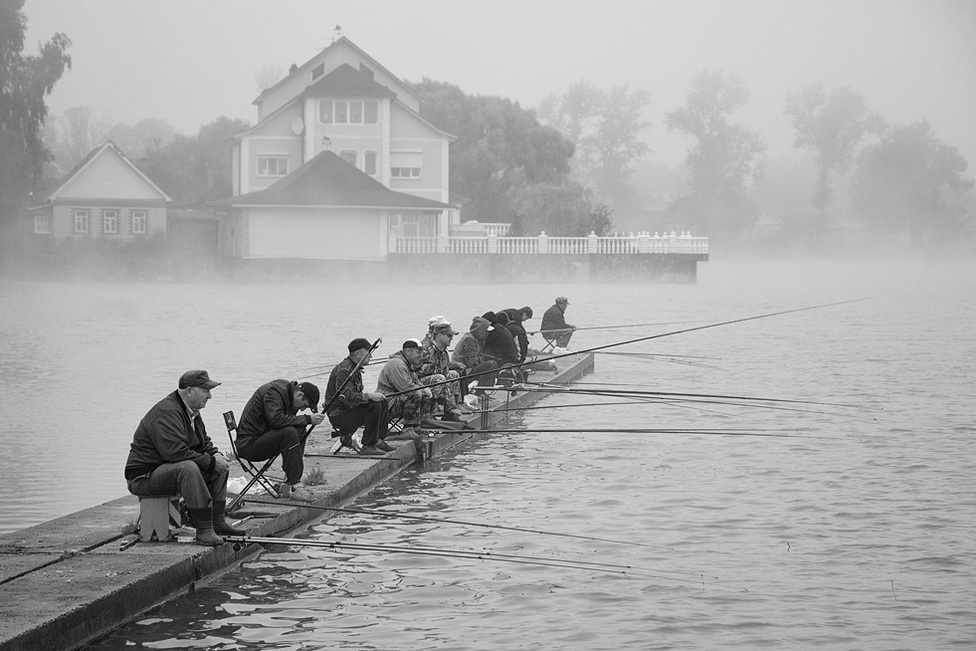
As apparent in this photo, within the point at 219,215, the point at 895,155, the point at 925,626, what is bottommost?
the point at 925,626

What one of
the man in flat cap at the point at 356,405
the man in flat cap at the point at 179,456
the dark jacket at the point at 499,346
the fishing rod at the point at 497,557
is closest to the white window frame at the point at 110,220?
the dark jacket at the point at 499,346

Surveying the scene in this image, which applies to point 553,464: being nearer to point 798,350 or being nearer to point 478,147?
point 798,350

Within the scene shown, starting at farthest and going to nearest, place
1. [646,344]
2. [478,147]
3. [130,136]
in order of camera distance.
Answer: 1. [130,136]
2. [478,147]
3. [646,344]

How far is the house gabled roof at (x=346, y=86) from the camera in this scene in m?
74.9

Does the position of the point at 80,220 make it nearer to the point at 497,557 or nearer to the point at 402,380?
the point at 402,380

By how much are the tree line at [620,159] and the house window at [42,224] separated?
1.80 meters

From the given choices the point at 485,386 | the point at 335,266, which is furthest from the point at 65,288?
the point at 485,386

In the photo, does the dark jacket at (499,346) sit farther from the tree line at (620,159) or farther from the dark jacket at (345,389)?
the tree line at (620,159)

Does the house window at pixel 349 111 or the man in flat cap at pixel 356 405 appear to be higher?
the house window at pixel 349 111

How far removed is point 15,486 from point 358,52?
220ft

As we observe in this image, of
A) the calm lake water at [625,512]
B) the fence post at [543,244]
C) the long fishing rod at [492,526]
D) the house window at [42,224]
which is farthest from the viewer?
the house window at [42,224]

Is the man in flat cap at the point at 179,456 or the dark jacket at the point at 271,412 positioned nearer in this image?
the man in flat cap at the point at 179,456

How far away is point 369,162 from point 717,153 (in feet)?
222

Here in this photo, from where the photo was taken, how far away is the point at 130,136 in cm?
15762
